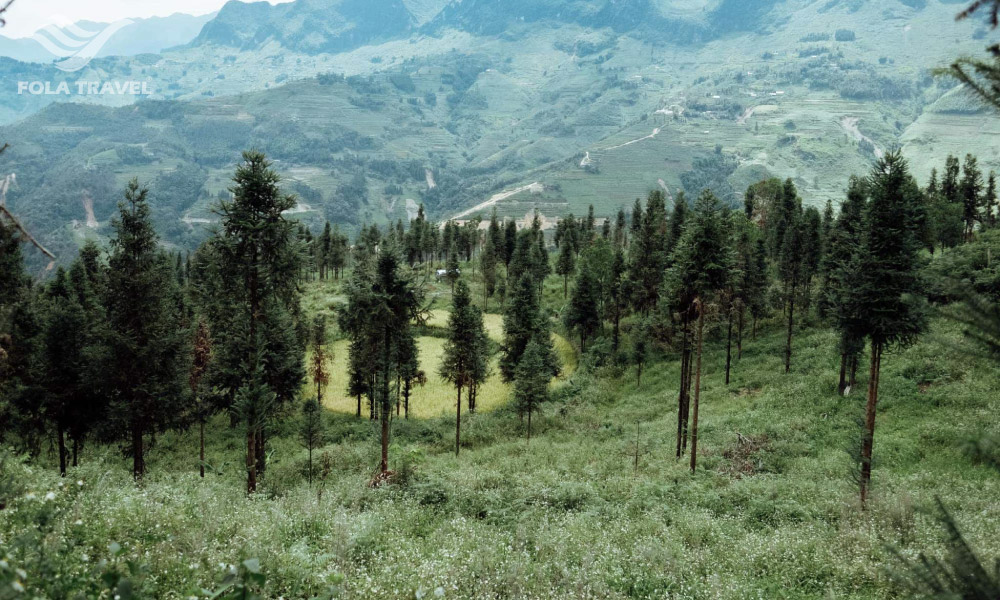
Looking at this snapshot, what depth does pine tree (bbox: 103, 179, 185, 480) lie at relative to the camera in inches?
955

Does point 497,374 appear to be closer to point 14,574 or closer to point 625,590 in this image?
point 625,590

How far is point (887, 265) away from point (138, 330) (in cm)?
3277

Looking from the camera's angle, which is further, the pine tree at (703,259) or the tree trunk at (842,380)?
the tree trunk at (842,380)

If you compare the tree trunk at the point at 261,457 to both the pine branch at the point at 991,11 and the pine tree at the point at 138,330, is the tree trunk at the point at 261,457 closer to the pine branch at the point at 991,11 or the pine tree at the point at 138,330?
the pine tree at the point at 138,330

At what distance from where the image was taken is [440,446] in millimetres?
39031

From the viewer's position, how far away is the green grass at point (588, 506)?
9461 mm

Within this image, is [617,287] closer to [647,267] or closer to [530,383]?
[647,267]

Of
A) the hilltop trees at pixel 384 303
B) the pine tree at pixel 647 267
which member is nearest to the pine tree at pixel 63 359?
the hilltop trees at pixel 384 303

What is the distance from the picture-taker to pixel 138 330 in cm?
2503

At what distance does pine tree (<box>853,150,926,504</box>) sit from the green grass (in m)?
3.91

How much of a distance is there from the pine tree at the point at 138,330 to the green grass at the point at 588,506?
508 cm

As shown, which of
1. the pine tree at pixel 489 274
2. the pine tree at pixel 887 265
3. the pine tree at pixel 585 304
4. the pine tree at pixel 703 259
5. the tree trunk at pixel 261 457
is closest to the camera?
the pine tree at pixel 887 265

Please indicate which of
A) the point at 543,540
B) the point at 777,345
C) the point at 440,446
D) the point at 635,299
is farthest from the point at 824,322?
the point at 543,540

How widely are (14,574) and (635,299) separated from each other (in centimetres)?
6230
